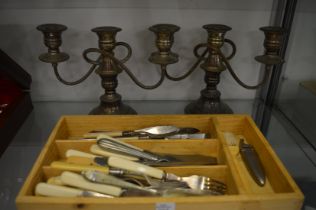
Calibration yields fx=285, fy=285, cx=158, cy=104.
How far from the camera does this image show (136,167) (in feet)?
1.35

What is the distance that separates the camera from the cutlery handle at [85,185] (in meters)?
0.38

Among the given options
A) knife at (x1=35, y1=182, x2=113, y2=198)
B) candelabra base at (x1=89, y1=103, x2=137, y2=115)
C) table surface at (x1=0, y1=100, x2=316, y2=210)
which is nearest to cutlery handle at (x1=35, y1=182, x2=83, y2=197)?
knife at (x1=35, y1=182, x2=113, y2=198)

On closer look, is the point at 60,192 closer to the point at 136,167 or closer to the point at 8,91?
the point at 136,167

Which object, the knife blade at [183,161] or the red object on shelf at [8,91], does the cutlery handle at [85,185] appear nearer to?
the knife blade at [183,161]

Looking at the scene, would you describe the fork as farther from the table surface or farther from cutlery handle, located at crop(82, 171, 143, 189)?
the table surface

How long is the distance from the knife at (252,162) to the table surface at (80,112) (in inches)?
3.9

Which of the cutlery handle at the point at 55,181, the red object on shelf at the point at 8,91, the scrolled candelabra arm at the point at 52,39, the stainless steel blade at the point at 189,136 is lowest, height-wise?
the cutlery handle at the point at 55,181

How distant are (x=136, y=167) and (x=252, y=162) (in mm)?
197

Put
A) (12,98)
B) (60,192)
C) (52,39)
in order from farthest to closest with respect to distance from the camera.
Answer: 1. (12,98)
2. (52,39)
3. (60,192)

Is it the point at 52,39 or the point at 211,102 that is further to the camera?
the point at 211,102

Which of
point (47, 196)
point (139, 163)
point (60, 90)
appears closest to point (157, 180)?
point (139, 163)

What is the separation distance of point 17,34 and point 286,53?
25.1 inches

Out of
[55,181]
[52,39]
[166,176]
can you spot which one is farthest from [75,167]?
[52,39]

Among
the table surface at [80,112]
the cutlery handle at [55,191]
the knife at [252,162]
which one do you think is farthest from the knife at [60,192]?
the knife at [252,162]
